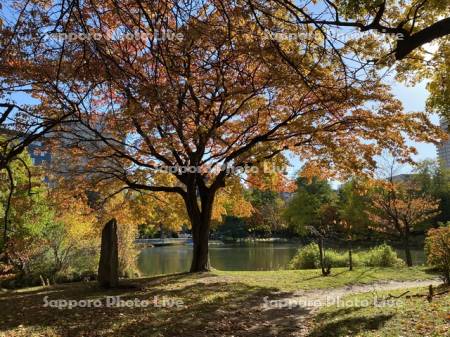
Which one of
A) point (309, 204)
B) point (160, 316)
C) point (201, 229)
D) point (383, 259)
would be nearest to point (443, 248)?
point (160, 316)

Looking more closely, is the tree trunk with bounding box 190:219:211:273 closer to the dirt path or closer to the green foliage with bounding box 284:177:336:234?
the dirt path

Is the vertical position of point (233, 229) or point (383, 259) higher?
point (233, 229)

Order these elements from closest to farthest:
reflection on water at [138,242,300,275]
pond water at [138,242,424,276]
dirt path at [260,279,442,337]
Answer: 1. dirt path at [260,279,442,337]
2. pond water at [138,242,424,276]
3. reflection on water at [138,242,300,275]

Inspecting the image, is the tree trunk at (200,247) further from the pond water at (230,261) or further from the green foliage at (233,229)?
the green foliage at (233,229)

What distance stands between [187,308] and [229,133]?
7319mm

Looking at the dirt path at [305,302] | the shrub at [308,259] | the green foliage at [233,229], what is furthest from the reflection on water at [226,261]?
the green foliage at [233,229]

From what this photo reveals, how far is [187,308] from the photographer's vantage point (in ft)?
26.8

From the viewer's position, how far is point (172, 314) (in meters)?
7.61

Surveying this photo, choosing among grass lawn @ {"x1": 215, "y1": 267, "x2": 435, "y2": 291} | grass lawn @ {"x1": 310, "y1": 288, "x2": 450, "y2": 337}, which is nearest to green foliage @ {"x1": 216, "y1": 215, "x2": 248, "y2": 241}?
grass lawn @ {"x1": 215, "y1": 267, "x2": 435, "y2": 291}

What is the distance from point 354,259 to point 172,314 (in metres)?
12.9

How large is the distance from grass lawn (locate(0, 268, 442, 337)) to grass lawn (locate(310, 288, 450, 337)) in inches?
17.6

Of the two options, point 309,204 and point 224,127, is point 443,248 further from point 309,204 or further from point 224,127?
point 309,204

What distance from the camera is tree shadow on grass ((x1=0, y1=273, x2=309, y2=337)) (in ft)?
21.7

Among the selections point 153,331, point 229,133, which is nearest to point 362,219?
point 229,133
